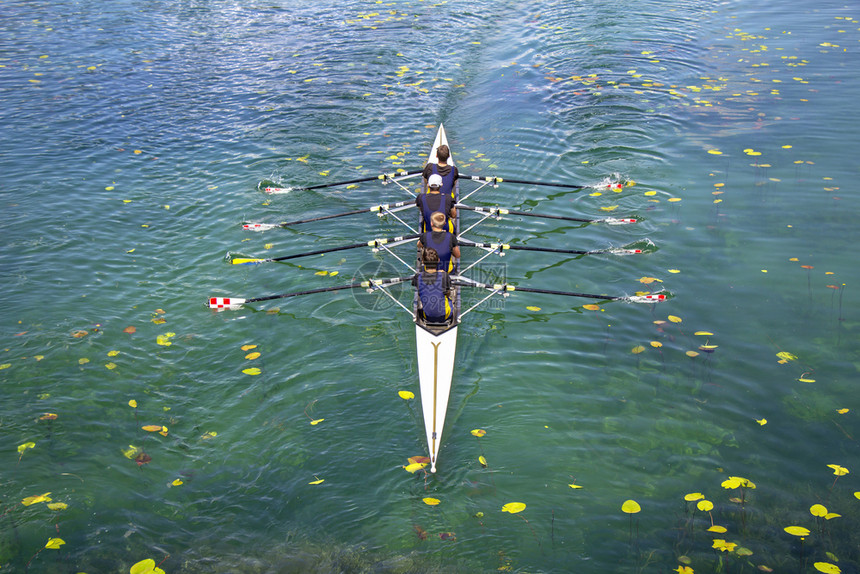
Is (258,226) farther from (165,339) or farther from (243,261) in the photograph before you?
(165,339)

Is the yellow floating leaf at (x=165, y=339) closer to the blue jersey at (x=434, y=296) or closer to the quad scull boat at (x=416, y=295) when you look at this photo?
the quad scull boat at (x=416, y=295)

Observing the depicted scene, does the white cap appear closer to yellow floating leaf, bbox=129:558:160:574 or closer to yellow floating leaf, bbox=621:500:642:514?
yellow floating leaf, bbox=621:500:642:514

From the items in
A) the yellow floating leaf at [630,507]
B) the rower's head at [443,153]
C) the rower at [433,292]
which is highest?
the rower's head at [443,153]

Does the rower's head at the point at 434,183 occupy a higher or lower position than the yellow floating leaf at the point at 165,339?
higher

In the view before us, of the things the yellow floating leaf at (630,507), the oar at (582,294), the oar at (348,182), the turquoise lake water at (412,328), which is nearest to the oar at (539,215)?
the turquoise lake water at (412,328)

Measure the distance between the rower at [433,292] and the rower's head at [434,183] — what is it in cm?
307

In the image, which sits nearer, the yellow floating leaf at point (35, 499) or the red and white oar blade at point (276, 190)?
the yellow floating leaf at point (35, 499)

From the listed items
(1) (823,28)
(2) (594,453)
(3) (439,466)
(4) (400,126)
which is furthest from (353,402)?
(1) (823,28)

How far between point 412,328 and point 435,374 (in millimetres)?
2343

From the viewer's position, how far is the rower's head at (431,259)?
9586 millimetres

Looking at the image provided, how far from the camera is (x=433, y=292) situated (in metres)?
9.53

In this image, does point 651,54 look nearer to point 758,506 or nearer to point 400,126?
point 400,126

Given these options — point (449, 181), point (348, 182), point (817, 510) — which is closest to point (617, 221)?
point (449, 181)

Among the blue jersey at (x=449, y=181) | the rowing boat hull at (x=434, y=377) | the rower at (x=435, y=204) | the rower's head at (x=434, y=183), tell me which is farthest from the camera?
the blue jersey at (x=449, y=181)
